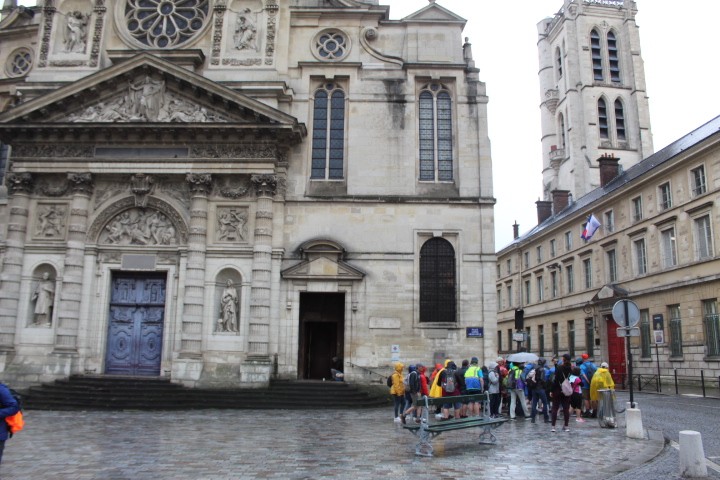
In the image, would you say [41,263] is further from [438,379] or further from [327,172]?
[438,379]

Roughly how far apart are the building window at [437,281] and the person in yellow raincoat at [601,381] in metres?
7.58

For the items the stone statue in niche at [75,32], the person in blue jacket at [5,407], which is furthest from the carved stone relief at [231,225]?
the person in blue jacket at [5,407]

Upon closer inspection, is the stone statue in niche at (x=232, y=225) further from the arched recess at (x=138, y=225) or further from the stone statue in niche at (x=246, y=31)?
the stone statue in niche at (x=246, y=31)

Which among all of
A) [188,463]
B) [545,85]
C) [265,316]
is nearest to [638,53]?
A: [545,85]

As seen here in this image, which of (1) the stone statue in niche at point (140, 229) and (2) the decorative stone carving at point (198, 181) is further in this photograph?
(1) the stone statue in niche at point (140, 229)

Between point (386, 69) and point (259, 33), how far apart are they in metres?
5.08

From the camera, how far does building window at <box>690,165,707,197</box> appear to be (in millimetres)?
28156

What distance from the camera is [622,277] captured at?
3509cm

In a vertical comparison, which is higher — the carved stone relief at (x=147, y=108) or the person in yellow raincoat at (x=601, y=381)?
the carved stone relief at (x=147, y=108)

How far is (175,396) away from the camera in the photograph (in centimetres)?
2044

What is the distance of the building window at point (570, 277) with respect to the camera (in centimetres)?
4181

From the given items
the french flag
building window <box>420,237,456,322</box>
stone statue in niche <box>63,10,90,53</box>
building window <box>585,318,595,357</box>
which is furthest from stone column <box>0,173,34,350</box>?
building window <box>585,318,595,357</box>

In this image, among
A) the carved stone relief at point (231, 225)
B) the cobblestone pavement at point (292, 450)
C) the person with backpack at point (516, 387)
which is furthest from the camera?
the carved stone relief at point (231, 225)

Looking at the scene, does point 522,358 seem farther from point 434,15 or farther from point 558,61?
point 558,61
